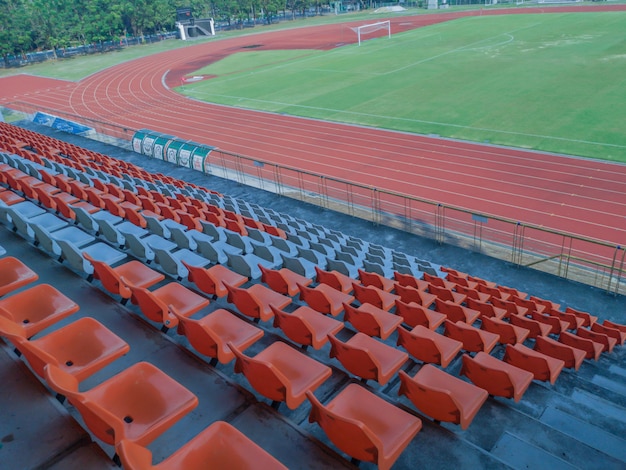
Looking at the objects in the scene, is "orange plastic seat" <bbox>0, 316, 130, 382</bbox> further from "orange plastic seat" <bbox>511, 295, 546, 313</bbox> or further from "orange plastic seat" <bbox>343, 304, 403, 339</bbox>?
"orange plastic seat" <bbox>511, 295, 546, 313</bbox>

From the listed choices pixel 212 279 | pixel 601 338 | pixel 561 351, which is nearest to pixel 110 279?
pixel 212 279

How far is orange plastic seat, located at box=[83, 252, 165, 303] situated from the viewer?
5797 millimetres

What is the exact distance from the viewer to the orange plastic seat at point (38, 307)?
4848 millimetres

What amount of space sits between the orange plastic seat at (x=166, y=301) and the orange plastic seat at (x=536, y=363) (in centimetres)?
362

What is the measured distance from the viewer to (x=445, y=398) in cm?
396

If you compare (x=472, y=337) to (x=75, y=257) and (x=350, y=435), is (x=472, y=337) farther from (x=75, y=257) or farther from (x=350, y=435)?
(x=75, y=257)

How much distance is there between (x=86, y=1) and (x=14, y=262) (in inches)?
3233

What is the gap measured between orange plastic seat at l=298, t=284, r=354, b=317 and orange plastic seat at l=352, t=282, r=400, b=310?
1.58ft

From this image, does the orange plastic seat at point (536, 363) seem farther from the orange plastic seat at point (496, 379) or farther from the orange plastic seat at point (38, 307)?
the orange plastic seat at point (38, 307)

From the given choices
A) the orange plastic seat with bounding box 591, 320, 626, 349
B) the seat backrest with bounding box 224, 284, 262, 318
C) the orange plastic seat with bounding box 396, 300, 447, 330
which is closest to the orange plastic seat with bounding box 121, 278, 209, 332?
the seat backrest with bounding box 224, 284, 262, 318

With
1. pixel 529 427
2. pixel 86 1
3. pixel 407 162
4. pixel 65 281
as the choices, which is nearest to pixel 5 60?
pixel 86 1

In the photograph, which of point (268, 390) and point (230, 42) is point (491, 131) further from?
point (230, 42)

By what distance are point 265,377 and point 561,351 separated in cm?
422

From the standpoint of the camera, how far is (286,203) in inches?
614
